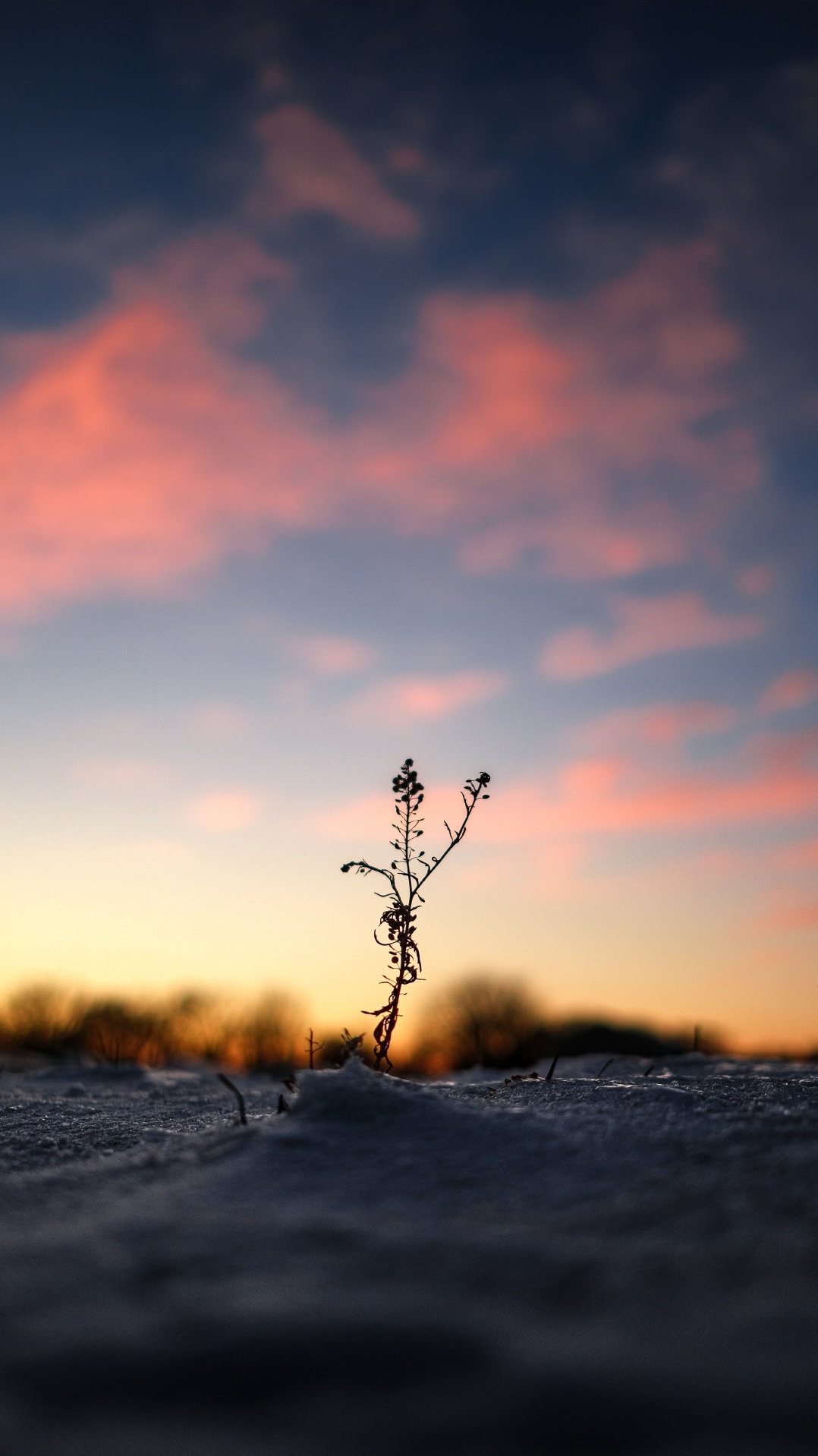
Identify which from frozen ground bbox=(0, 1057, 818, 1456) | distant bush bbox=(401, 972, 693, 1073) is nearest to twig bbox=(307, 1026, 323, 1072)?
frozen ground bbox=(0, 1057, 818, 1456)

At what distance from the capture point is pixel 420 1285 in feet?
3.43

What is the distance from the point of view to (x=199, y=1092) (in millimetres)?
3184

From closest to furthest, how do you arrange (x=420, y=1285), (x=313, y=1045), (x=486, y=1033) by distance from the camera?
(x=420, y=1285) → (x=313, y=1045) → (x=486, y=1033)

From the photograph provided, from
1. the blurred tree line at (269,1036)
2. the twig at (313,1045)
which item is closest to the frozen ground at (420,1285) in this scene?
the twig at (313,1045)

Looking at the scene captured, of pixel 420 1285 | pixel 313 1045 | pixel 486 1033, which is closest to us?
pixel 420 1285

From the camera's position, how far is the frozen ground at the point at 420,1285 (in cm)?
84

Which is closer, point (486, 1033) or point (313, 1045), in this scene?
point (313, 1045)

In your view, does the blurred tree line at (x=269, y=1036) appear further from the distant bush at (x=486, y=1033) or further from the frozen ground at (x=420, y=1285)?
the frozen ground at (x=420, y=1285)

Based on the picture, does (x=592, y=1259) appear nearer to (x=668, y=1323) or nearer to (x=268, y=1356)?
(x=668, y=1323)

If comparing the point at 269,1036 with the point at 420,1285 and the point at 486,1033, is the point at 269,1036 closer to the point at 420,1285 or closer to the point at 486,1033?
the point at 486,1033

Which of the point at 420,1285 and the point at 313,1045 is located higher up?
the point at 313,1045

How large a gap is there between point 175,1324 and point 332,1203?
0.99ft

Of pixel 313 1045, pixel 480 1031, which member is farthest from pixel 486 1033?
pixel 313 1045

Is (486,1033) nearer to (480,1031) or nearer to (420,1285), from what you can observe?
(480,1031)
